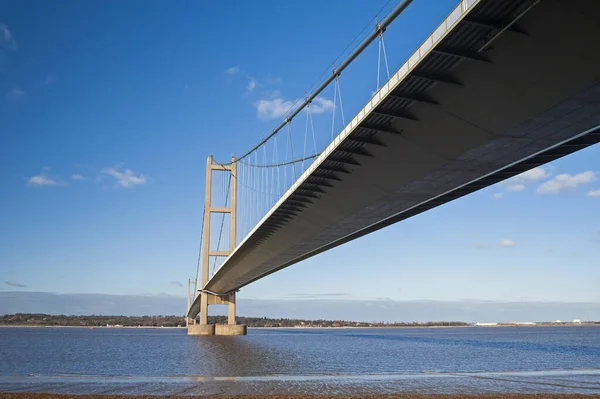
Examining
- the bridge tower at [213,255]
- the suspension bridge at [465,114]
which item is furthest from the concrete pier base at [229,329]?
the suspension bridge at [465,114]

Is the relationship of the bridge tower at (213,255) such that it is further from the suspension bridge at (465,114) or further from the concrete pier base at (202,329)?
the suspension bridge at (465,114)

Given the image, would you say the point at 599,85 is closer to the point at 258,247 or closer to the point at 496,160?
the point at 496,160

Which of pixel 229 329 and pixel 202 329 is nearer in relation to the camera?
pixel 202 329

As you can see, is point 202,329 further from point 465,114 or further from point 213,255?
point 465,114

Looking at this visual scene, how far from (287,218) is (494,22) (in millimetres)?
21872

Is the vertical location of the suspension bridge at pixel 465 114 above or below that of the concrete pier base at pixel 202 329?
above

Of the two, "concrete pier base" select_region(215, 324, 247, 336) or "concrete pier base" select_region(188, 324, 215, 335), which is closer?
"concrete pier base" select_region(188, 324, 215, 335)

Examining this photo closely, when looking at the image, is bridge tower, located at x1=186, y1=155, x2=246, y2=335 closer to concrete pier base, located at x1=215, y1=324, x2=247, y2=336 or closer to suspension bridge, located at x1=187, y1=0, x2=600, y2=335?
concrete pier base, located at x1=215, y1=324, x2=247, y2=336

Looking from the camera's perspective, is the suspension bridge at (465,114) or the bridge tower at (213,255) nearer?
the suspension bridge at (465,114)

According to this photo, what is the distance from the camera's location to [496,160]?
18703 millimetres

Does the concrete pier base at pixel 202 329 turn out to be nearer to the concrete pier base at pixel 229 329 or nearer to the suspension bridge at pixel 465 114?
the concrete pier base at pixel 229 329

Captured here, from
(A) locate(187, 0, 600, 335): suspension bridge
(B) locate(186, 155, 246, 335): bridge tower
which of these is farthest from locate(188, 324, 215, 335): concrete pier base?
(A) locate(187, 0, 600, 335): suspension bridge

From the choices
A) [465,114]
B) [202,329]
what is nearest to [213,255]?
[202,329]

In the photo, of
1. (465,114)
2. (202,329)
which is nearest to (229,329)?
(202,329)
